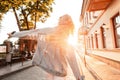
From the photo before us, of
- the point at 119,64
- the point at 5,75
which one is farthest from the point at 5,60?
the point at 119,64

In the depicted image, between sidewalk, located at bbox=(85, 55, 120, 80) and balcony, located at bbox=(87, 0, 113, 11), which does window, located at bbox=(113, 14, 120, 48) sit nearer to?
balcony, located at bbox=(87, 0, 113, 11)

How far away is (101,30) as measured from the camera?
59.8 ft

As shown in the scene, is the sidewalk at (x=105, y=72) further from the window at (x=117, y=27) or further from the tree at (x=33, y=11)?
the tree at (x=33, y=11)

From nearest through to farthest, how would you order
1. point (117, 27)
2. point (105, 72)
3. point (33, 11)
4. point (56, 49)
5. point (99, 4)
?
1. point (56, 49)
2. point (105, 72)
3. point (117, 27)
4. point (99, 4)
5. point (33, 11)

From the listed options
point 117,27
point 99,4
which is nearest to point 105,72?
point 117,27

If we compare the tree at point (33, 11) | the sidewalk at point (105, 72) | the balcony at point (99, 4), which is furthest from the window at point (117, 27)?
the tree at point (33, 11)

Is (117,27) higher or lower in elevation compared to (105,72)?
higher

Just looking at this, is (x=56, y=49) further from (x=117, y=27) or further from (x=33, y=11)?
(x=33, y=11)

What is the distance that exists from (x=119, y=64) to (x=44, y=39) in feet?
29.9

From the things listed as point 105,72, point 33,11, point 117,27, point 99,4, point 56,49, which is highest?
point 33,11

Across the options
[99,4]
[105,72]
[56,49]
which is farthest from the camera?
[99,4]

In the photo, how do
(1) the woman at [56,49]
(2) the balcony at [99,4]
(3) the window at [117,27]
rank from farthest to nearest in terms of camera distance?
(2) the balcony at [99,4]
(3) the window at [117,27]
(1) the woman at [56,49]

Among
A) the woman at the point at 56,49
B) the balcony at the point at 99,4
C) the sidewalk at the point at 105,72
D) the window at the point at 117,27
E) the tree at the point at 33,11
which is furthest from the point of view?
the tree at the point at 33,11

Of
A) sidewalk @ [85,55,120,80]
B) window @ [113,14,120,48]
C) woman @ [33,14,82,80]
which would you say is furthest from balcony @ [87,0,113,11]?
woman @ [33,14,82,80]
